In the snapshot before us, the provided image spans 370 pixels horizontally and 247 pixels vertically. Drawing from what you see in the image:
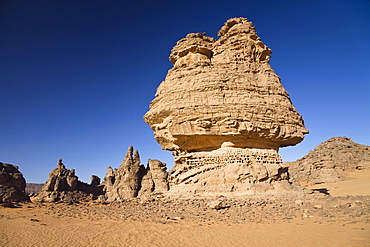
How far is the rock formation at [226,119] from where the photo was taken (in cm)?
1513

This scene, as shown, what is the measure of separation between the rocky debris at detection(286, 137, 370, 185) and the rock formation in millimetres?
27944

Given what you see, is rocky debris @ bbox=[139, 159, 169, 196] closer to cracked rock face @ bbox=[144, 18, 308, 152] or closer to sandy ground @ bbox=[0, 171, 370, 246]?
cracked rock face @ bbox=[144, 18, 308, 152]

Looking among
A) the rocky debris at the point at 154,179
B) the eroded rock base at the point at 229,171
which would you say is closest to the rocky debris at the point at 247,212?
the eroded rock base at the point at 229,171

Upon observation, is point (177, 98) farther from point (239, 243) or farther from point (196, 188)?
point (239, 243)

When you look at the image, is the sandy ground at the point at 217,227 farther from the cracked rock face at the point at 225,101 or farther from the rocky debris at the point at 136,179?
A: the rocky debris at the point at 136,179

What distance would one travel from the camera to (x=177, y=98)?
16484 mm

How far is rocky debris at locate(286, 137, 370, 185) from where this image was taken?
4359cm

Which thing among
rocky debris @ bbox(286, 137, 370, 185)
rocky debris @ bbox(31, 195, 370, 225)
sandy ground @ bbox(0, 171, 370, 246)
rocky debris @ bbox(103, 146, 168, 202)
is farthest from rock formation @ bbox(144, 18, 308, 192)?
rocky debris @ bbox(286, 137, 370, 185)

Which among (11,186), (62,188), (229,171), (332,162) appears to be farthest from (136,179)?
(332,162)

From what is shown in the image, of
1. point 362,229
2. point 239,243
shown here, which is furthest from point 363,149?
point 239,243

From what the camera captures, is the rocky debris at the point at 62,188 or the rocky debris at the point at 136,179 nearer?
the rocky debris at the point at 62,188

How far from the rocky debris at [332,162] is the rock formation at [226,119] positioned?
27944 millimetres

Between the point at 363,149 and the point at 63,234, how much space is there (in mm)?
56036

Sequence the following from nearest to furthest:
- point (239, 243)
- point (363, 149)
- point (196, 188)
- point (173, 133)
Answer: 1. point (239, 243)
2. point (196, 188)
3. point (173, 133)
4. point (363, 149)
